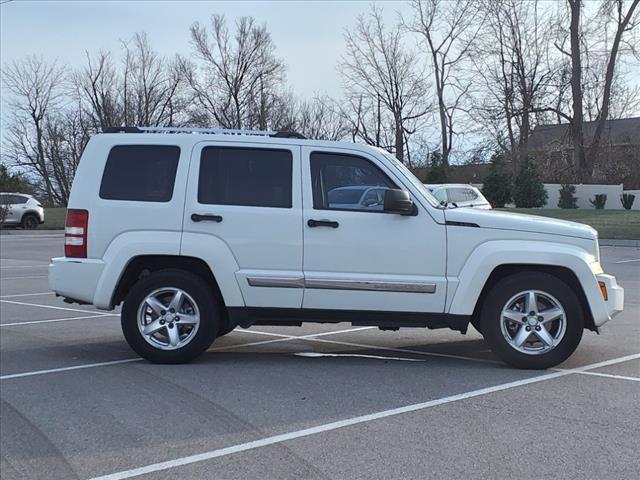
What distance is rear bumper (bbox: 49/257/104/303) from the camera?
23.3 feet

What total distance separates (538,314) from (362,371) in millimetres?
1662

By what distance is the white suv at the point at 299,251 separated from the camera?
6863mm

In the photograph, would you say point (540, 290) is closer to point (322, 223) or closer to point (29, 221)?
point (322, 223)

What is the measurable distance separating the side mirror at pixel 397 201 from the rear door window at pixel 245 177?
90 cm

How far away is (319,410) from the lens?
573 cm

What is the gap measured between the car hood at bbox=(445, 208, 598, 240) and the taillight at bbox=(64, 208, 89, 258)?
3.33 metres

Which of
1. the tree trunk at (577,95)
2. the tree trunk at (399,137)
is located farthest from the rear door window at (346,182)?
the tree trunk at (399,137)

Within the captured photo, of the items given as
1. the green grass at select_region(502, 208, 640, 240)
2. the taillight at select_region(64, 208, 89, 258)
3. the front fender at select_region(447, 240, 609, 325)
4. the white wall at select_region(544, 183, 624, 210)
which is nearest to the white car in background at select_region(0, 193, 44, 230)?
the green grass at select_region(502, 208, 640, 240)

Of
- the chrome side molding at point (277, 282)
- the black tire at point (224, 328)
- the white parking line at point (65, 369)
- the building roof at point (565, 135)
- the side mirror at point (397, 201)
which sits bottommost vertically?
the white parking line at point (65, 369)

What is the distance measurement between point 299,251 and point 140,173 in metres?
1.70

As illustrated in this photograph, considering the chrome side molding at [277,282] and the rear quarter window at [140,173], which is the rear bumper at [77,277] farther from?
the chrome side molding at [277,282]

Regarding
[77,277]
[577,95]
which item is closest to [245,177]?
[77,277]

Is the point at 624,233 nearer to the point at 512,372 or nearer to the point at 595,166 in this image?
the point at 512,372

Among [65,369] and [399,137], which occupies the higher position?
[399,137]
